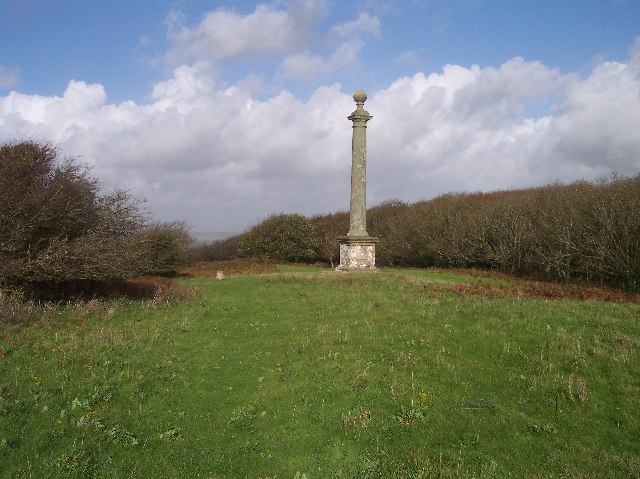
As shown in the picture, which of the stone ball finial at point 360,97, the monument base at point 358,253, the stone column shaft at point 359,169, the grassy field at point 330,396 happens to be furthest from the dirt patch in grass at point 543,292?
the stone ball finial at point 360,97

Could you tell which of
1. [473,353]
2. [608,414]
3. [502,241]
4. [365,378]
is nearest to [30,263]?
[365,378]

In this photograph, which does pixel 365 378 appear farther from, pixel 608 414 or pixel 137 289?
pixel 137 289

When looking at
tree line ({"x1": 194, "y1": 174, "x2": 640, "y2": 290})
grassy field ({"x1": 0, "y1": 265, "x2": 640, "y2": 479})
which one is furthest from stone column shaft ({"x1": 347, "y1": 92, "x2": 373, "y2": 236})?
grassy field ({"x1": 0, "y1": 265, "x2": 640, "y2": 479})

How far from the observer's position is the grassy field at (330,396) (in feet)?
19.7

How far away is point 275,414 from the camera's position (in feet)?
23.7

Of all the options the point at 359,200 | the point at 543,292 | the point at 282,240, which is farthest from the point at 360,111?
the point at 282,240

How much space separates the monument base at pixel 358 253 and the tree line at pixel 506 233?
912 cm

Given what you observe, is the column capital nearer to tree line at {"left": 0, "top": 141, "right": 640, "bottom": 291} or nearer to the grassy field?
tree line at {"left": 0, "top": 141, "right": 640, "bottom": 291}

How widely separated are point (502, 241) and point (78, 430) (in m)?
26.6

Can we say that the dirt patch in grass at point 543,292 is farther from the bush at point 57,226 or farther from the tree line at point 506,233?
the bush at point 57,226

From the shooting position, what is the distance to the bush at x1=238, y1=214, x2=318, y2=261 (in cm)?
4047

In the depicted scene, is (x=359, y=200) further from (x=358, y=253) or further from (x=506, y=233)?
(x=506, y=233)

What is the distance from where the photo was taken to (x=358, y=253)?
23562 mm

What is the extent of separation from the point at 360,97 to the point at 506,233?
12.4 m
